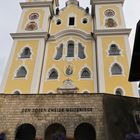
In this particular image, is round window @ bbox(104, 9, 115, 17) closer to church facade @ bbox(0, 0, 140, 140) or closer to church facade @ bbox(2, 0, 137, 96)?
church facade @ bbox(2, 0, 137, 96)

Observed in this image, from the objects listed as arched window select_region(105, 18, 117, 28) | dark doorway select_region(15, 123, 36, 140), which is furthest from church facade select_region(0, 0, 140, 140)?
arched window select_region(105, 18, 117, 28)

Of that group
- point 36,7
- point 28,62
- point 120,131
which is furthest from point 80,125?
point 36,7

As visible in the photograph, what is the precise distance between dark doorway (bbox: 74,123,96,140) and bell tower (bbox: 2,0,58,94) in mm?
9234

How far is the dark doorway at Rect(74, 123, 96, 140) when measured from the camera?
40.9ft

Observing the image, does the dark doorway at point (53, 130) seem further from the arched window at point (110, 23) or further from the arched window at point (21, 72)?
the arched window at point (110, 23)

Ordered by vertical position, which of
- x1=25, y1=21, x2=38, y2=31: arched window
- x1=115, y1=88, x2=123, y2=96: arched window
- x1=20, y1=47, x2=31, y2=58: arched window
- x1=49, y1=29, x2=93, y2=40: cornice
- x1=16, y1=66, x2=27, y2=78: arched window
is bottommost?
x1=115, y1=88, x2=123, y2=96: arched window

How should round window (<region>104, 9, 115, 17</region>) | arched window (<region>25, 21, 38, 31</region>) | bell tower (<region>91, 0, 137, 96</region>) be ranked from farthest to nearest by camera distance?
1. round window (<region>104, 9, 115, 17</region>)
2. arched window (<region>25, 21, 38, 31</region>)
3. bell tower (<region>91, 0, 137, 96</region>)

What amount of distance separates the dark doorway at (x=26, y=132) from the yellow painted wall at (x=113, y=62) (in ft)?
30.9

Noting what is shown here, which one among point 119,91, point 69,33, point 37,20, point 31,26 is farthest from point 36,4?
point 119,91

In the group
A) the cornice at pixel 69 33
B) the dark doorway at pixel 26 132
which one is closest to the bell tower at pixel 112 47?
the cornice at pixel 69 33

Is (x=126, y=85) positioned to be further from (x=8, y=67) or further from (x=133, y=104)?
(x=8, y=67)

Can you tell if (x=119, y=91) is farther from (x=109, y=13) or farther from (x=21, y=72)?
(x=109, y=13)

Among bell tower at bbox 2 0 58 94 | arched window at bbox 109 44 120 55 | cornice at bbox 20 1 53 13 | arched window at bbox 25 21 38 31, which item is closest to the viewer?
bell tower at bbox 2 0 58 94

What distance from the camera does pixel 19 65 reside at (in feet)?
75.8
